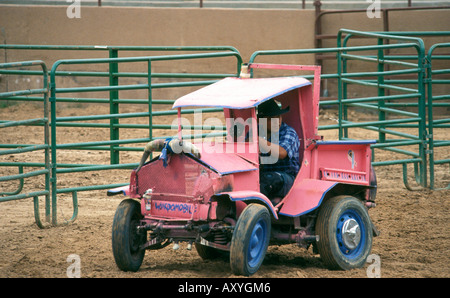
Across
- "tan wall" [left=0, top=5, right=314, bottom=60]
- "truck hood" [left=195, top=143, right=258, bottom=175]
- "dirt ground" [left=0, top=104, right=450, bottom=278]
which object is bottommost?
"dirt ground" [left=0, top=104, right=450, bottom=278]

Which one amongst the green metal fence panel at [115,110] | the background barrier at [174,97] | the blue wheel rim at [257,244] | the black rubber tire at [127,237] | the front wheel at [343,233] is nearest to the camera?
the blue wheel rim at [257,244]

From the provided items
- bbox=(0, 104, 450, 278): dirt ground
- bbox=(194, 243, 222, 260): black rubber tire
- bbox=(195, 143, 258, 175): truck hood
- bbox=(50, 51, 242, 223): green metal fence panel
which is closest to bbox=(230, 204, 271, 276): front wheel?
bbox=(0, 104, 450, 278): dirt ground

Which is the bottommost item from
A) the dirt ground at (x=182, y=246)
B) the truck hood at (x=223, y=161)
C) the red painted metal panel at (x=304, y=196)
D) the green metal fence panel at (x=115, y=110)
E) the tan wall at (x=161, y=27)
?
the dirt ground at (x=182, y=246)

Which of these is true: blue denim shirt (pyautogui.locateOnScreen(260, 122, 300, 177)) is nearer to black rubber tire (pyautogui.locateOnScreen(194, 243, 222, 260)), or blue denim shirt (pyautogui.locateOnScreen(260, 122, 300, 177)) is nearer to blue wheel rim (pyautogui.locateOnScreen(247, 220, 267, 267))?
blue wheel rim (pyautogui.locateOnScreen(247, 220, 267, 267))

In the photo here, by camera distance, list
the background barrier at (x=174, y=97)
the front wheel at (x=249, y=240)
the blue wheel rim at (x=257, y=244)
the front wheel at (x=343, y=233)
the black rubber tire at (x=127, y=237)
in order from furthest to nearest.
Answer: the background barrier at (x=174, y=97), the front wheel at (x=343, y=233), the black rubber tire at (x=127, y=237), the blue wheel rim at (x=257, y=244), the front wheel at (x=249, y=240)

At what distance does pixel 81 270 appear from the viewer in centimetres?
575

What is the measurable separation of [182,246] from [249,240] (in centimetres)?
170

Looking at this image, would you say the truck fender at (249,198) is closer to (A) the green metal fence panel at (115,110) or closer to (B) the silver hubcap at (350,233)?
(B) the silver hubcap at (350,233)

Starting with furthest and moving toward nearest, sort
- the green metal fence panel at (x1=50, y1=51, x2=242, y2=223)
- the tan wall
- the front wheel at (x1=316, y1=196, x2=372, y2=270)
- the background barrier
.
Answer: the tan wall < the green metal fence panel at (x1=50, y1=51, x2=242, y2=223) < the background barrier < the front wheel at (x1=316, y1=196, x2=372, y2=270)

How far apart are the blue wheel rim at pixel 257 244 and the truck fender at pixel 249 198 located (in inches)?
6.4

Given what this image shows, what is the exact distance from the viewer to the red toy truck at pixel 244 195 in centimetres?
527

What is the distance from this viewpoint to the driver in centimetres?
581

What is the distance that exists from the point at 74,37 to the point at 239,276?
431 inches

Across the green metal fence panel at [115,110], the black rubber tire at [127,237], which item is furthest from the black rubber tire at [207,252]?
the green metal fence panel at [115,110]
